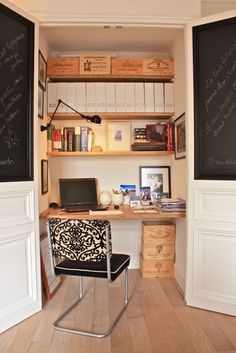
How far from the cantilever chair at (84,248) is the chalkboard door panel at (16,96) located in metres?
0.51

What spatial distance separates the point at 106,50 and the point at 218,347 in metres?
2.95

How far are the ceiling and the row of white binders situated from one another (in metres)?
0.43

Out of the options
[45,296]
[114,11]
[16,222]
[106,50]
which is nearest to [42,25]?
[114,11]

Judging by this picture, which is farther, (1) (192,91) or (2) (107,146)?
(2) (107,146)

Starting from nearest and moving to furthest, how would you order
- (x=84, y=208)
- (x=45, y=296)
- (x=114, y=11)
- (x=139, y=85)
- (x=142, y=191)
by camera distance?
(x=114, y=11), (x=45, y=296), (x=84, y=208), (x=139, y=85), (x=142, y=191)

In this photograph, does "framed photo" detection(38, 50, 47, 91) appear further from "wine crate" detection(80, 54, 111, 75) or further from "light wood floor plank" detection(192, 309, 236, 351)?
"light wood floor plank" detection(192, 309, 236, 351)

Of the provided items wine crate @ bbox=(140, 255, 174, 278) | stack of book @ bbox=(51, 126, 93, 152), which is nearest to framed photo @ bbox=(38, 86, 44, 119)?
stack of book @ bbox=(51, 126, 93, 152)

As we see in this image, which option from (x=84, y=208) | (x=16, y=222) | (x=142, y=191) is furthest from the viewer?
(x=142, y=191)

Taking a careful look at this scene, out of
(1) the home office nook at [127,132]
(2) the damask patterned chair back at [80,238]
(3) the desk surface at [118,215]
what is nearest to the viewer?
(2) the damask patterned chair back at [80,238]

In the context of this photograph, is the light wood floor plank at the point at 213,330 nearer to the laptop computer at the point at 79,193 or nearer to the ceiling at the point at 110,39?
the laptop computer at the point at 79,193

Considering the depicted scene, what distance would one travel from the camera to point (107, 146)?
3.13 meters

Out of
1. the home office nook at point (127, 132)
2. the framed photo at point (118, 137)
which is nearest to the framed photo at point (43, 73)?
the home office nook at point (127, 132)

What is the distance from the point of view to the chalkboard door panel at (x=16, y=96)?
2020 mm

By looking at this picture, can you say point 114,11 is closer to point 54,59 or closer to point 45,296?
point 54,59
